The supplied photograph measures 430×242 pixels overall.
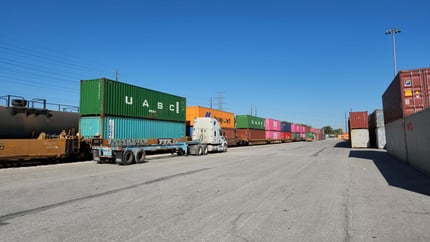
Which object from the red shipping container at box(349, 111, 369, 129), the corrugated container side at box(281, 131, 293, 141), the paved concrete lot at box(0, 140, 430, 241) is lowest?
the paved concrete lot at box(0, 140, 430, 241)

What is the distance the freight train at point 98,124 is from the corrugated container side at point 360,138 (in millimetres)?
21817

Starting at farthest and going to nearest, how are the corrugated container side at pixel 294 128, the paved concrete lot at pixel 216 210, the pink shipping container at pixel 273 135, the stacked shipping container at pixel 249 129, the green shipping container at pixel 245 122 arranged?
the corrugated container side at pixel 294 128 < the pink shipping container at pixel 273 135 < the green shipping container at pixel 245 122 < the stacked shipping container at pixel 249 129 < the paved concrete lot at pixel 216 210

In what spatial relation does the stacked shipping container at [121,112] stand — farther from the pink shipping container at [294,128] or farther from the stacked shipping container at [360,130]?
the pink shipping container at [294,128]

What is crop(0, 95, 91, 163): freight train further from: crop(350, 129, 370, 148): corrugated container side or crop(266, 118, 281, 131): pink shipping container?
crop(266, 118, 281, 131): pink shipping container

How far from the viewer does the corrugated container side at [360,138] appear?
1339 inches

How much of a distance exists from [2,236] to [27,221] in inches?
31.0

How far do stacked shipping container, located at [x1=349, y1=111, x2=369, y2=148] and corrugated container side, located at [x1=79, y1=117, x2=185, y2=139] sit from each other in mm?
25021

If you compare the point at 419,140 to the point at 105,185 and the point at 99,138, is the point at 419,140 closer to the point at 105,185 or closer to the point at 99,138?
the point at 105,185

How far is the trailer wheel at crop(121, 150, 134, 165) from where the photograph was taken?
1566cm

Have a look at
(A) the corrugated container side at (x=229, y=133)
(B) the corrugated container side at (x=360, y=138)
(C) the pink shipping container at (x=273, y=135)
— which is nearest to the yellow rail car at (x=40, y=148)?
(A) the corrugated container side at (x=229, y=133)

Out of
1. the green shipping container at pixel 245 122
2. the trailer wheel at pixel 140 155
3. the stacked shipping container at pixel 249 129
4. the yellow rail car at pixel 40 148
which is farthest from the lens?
the green shipping container at pixel 245 122

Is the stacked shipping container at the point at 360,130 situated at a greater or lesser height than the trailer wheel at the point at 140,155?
greater

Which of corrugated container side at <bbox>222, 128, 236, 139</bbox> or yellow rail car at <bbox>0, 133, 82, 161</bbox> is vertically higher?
corrugated container side at <bbox>222, 128, 236, 139</bbox>

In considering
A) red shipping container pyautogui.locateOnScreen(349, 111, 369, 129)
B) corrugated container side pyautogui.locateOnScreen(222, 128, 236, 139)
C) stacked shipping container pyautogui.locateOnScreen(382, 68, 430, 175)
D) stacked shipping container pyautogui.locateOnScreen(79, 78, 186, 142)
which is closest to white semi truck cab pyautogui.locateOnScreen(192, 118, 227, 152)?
stacked shipping container pyautogui.locateOnScreen(79, 78, 186, 142)
